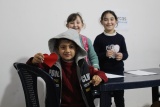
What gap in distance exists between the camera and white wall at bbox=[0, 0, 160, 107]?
1.99 m

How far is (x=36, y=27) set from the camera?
2.07 m

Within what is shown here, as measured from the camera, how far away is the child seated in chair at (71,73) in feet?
4.33

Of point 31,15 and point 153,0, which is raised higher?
point 153,0

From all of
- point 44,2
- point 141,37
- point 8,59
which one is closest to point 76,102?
point 8,59

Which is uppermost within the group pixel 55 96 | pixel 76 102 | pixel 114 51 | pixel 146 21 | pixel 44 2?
pixel 44 2

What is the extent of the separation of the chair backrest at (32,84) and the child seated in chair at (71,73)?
0.68 feet

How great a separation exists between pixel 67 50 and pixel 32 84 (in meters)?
0.37

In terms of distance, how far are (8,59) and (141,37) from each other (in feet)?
5.14

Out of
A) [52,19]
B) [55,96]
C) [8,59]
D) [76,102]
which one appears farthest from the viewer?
[52,19]

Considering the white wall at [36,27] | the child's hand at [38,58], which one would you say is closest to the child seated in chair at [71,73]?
the child's hand at [38,58]

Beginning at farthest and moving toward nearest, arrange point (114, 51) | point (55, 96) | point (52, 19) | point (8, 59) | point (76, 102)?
point (52, 19) < point (8, 59) < point (114, 51) < point (76, 102) < point (55, 96)

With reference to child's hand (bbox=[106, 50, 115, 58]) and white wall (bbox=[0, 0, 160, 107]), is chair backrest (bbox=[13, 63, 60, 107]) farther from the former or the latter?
white wall (bbox=[0, 0, 160, 107])

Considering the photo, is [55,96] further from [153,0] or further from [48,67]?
[153,0]

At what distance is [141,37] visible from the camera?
2.62 m
